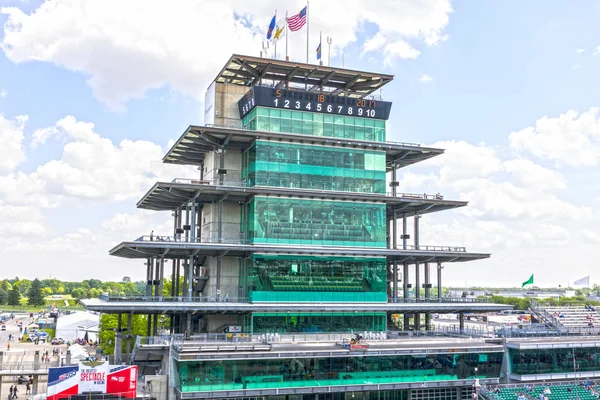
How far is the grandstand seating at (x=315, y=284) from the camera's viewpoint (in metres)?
59.7

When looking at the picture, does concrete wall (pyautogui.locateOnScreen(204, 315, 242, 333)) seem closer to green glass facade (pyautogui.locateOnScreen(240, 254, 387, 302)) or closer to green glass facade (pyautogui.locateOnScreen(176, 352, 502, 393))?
green glass facade (pyautogui.locateOnScreen(240, 254, 387, 302))

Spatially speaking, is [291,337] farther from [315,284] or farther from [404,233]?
[404,233]

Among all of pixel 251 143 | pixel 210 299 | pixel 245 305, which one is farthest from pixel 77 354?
pixel 251 143

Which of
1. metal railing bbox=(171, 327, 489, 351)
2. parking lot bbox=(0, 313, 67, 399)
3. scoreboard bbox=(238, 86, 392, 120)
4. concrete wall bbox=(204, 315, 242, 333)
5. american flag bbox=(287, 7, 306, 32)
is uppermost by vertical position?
american flag bbox=(287, 7, 306, 32)

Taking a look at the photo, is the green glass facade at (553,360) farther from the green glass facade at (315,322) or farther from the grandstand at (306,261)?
the green glass facade at (315,322)

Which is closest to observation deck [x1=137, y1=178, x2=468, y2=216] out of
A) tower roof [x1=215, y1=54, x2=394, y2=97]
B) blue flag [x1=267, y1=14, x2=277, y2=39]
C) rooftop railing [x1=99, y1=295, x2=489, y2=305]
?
rooftop railing [x1=99, y1=295, x2=489, y2=305]

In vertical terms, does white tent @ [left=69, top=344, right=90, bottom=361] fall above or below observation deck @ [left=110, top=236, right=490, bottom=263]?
below

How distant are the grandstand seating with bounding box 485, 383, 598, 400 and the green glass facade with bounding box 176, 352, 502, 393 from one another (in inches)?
102

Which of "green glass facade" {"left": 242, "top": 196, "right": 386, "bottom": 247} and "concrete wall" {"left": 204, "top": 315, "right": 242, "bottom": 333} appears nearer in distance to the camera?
"green glass facade" {"left": 242, "top": 196, "right": 386, "bottom": 247}

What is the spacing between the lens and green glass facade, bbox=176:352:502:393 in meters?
47.4

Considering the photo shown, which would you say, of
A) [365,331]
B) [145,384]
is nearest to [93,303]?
[145,384]

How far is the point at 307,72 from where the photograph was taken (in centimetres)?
6669

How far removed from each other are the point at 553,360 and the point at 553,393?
408 centimetres

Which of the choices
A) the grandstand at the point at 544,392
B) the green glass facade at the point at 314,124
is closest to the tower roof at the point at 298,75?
the green glass facade at the point at 314,124
